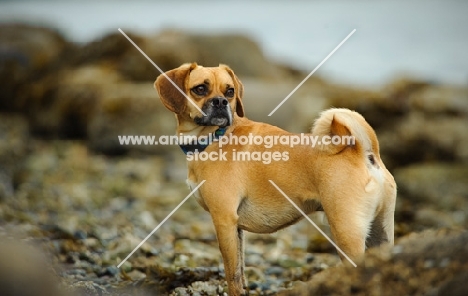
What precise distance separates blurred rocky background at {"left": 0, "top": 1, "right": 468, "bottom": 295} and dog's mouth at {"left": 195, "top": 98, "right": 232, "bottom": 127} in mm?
1656

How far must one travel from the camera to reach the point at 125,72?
24531 millimetres

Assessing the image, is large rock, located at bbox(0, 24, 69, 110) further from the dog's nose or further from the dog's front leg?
the dog's front leg

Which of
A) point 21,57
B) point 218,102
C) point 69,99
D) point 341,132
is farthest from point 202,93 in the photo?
point 21,57

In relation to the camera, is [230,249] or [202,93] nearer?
[230,249]

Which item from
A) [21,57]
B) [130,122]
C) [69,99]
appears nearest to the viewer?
[130,122]

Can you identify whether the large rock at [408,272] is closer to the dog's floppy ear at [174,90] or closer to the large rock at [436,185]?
the dog's floppy ear at [174,90]

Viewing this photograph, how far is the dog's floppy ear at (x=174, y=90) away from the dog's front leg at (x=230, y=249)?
121 cm

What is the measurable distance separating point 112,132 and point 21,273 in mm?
15778

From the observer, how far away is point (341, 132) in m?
5.97

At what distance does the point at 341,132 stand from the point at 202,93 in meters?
1.52

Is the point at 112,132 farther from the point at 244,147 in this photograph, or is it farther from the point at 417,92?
the point at 244,147

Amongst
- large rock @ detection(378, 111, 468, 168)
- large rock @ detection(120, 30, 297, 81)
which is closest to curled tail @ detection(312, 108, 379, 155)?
large rock @ detection(378, 111, 468, 168)

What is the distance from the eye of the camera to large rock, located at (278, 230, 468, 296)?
15.8 ft

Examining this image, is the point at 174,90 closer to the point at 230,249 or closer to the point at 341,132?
the point at 230,249
